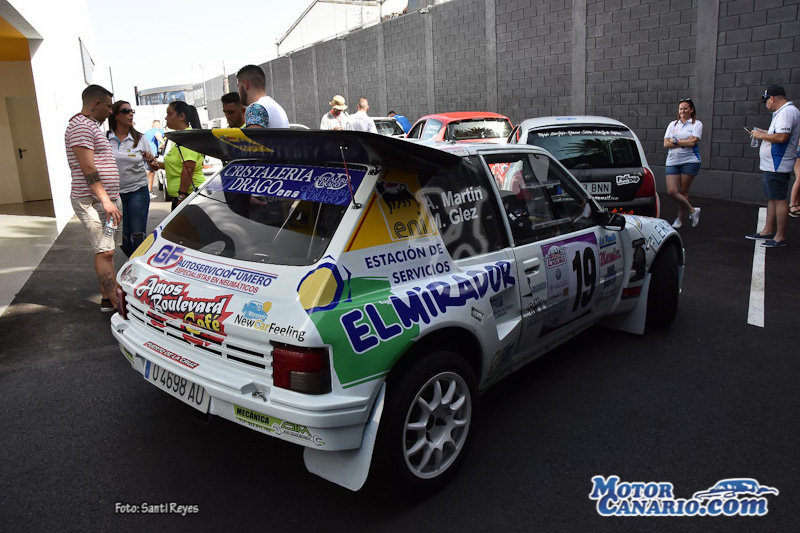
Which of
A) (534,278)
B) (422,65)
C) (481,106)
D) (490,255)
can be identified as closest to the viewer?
(490,255)

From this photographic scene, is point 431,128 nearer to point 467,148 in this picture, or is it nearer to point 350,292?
point 467,148

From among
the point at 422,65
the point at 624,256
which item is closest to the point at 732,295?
the point at 624,256

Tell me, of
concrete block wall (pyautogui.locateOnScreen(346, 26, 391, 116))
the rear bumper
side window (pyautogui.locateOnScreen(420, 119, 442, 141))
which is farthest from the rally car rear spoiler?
concrete block wall (pyautogui.locateOnScreen(346, 26, 391, 116))

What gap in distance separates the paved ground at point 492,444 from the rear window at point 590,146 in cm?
241

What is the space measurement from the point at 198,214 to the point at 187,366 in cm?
94

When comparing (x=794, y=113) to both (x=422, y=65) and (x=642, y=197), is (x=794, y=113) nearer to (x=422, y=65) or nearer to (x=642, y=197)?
(x=642, y=197)

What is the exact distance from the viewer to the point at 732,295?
18.5 feet

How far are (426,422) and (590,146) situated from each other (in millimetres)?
5086

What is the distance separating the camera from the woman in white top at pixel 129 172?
5.55m

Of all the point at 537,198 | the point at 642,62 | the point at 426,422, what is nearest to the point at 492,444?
the point at 426,422

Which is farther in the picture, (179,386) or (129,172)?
(129,172)

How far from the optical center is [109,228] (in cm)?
516

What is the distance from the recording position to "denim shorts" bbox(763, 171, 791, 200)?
718cm

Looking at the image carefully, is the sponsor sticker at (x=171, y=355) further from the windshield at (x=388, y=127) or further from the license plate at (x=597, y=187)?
the windshield at (x=388, y=127)
